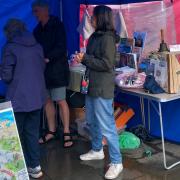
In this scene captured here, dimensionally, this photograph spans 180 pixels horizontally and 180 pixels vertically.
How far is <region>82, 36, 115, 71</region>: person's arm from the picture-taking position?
3.56 m

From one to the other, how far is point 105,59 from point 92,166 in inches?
51.8

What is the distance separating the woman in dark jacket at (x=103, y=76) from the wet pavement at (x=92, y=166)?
21 cm

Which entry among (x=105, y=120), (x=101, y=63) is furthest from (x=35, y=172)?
(x=101, y=63)

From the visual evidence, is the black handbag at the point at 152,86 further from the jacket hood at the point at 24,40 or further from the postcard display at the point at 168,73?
the jacket hood at the point at 24,40

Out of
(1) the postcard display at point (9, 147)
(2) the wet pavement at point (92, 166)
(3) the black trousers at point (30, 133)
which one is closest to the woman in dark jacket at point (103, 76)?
(2) the wet pavement at point (92, 166)

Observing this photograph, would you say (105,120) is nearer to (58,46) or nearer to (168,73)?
(168,73)

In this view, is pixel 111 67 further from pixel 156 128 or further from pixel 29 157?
pixel 156 128

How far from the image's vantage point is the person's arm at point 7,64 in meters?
3.47

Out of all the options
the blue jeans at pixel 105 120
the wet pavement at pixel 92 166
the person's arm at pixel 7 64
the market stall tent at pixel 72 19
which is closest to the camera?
the person's arm at pixel 7 64

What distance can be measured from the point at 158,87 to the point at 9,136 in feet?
5.25

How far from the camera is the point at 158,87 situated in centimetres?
397

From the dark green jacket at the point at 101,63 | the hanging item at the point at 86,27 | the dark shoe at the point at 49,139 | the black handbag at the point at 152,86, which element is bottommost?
the dark shoe at the point at 49,139

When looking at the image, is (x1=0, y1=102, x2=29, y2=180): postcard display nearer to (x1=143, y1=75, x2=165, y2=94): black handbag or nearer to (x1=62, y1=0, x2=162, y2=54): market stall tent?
(x1=143, y1=75, x2=165, y2=94): black handbag

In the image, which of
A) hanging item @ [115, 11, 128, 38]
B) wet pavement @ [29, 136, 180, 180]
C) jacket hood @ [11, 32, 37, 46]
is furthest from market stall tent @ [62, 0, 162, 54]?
jacket hood @ [11, 32, 37, 46]
